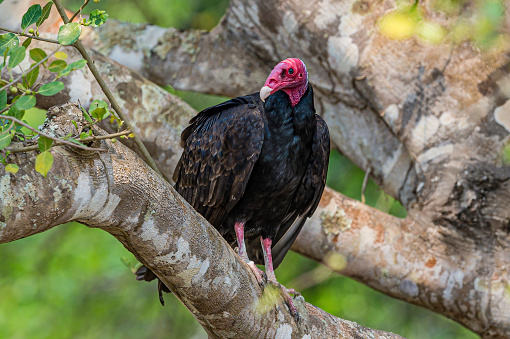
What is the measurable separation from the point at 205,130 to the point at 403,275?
1.79 meters

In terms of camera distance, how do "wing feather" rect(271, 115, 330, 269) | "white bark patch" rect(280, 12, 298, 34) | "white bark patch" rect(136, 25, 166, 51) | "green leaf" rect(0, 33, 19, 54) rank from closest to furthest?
1. "green leaf" rect(0, 33, 19, 54)
2. "wing feather" rect(271, 115, 330, 269)
3. "white bark patch" rect(280, 12, 298, 34)
4. "white bark patch" rect(136, 25, 166, 51)

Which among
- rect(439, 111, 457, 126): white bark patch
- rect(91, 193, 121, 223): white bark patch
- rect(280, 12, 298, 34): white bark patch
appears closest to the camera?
rect(91, 193, 121, 223): white bark patch

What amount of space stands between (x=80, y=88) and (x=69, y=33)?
2482 millimetres

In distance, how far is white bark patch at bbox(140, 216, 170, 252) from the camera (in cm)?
212

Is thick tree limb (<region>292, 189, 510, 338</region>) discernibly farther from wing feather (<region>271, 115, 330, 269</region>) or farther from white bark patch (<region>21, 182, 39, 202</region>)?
white bark patch (<region>21, 182, 39, 202</region>)

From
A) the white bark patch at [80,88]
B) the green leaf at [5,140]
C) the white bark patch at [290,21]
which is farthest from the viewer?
the white bark patch at [290,21]

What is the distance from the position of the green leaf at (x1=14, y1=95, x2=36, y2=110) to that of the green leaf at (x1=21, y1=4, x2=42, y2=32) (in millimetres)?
226

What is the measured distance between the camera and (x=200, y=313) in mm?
2564

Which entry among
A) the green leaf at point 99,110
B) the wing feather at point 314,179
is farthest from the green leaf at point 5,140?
the wing feather at point 314,179

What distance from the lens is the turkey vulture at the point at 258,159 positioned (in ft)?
11.0

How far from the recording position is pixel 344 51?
4.57 metres

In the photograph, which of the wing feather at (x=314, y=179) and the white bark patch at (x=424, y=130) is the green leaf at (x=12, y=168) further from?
the white bark patch at (x=424, y=130)

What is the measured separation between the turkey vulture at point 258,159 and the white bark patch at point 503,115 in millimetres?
1379

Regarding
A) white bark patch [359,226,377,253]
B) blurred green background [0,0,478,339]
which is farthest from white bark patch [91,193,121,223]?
blurred green background [0,0,478,339]
